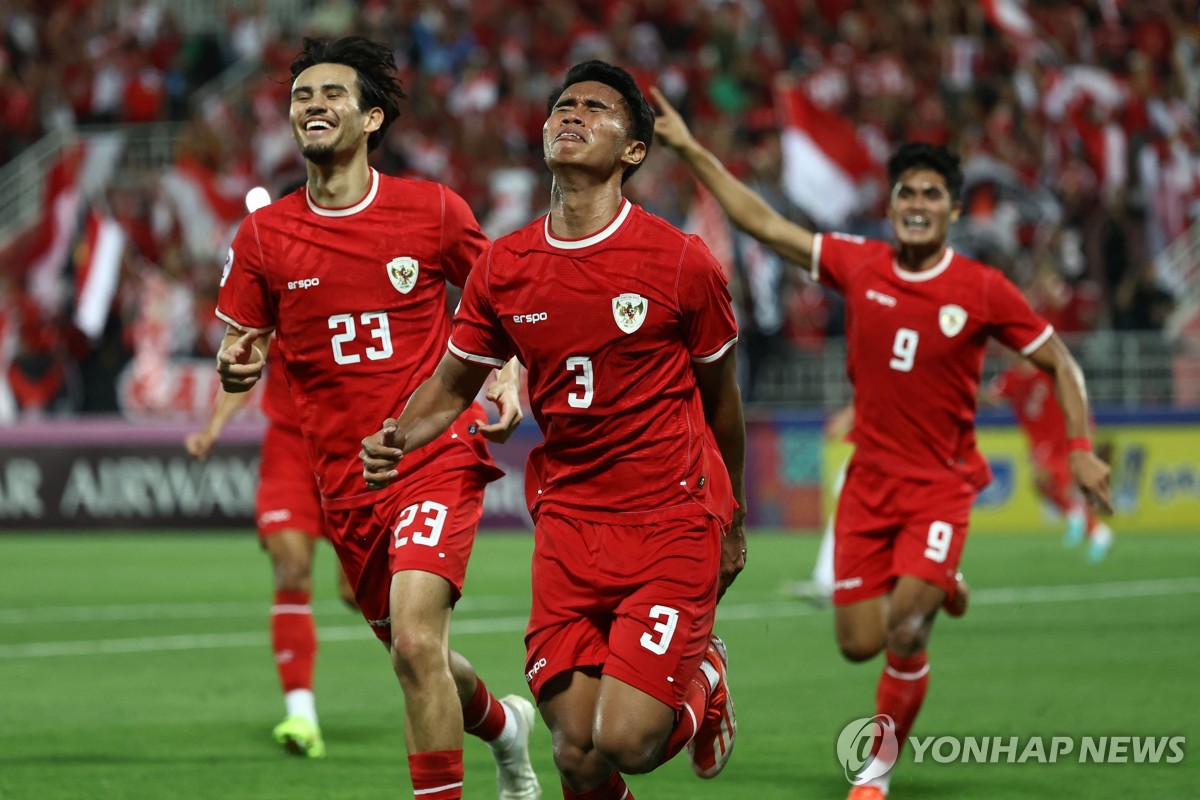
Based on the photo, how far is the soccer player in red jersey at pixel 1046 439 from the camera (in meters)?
18.5

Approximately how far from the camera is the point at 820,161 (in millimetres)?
22156

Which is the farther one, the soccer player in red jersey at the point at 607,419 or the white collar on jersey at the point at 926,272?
A: the white collar on jersey at the point at 926,272

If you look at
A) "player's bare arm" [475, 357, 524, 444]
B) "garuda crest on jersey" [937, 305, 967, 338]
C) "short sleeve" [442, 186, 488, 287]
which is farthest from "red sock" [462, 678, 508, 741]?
"garuda crest on jersey" [937, 305, 967, 338]

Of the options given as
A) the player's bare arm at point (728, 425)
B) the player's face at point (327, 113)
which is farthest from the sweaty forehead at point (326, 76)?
the player's bare arm at point (728, 425)

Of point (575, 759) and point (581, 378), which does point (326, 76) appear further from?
point (575, 759)

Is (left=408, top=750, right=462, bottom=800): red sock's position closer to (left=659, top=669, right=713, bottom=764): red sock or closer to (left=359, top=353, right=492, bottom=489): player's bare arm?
(left=659, top=669, right=713, bottom=764): red sock

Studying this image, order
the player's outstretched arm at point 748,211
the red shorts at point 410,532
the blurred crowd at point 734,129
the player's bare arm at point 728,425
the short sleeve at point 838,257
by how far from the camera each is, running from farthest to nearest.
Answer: the blurred crowd at point 734,129
the short sleeve at point 838,257
the player's outstretched arm at point 748,211
the red shorts at point 410,532
the player's bare arm at point 728,425

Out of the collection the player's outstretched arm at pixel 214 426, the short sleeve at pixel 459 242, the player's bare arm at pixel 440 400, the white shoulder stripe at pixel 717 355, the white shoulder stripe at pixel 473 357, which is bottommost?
the player's outstretched arm at pixel 214 426

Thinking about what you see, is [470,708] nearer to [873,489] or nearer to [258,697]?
[873,489]

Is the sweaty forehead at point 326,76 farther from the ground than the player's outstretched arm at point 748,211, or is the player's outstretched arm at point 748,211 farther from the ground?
the sweaty forehead at point 326,76

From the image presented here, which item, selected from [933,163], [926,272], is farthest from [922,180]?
[926,272]

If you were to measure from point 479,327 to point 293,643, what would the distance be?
3538 millimetres

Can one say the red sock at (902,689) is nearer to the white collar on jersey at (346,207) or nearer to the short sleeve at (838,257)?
the short sleeve at (838,257)

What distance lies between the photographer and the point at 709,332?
5.98 metres
